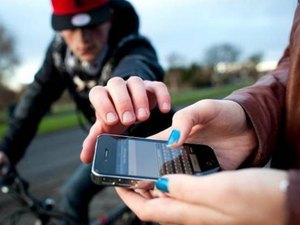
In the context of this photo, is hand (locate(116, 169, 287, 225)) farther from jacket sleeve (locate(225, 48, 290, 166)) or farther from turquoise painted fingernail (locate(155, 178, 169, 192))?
jacket sleeve (locate(225, 48, 290, 166))

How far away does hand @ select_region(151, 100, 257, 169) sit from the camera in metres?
1.20

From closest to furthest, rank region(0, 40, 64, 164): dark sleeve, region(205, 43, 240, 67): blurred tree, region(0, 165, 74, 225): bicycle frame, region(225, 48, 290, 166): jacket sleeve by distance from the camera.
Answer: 1. region(225, 48, 290, 166): jacket sleeve
2. region(0, 165, 74, 225): bicycle frame
3. region(0, 40, 64, 164): dark sleeve
4. region(205, 43, 240, 67): blurred tree

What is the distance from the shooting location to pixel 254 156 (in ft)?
4.20

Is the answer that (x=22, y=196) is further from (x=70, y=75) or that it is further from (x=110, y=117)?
(x=110, y=117)

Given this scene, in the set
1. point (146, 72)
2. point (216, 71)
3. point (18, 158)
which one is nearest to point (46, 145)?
point (18, 158)

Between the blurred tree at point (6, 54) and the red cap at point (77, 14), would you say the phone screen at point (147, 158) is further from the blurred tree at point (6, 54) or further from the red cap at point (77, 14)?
the blurred tree at point (6, 54)

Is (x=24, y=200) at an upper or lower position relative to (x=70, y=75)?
lower

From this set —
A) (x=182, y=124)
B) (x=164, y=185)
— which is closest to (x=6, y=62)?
(x=182, y=124)

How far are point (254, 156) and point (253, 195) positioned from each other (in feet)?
1.87

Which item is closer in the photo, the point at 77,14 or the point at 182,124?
the point at 182,124

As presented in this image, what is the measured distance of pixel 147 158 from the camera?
4.06 feet

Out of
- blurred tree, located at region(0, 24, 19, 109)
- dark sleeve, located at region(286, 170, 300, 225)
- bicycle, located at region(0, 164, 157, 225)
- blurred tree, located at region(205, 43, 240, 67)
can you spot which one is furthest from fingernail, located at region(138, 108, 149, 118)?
blurred tree, located at region(205, 43, 240, 67)

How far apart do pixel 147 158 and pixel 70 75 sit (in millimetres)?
1341

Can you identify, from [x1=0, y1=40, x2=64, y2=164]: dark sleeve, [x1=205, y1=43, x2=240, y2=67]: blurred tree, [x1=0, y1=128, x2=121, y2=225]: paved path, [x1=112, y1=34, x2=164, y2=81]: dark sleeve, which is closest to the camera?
[x1=112, y1=34, x2=164, y2=81]: dark sleeve
